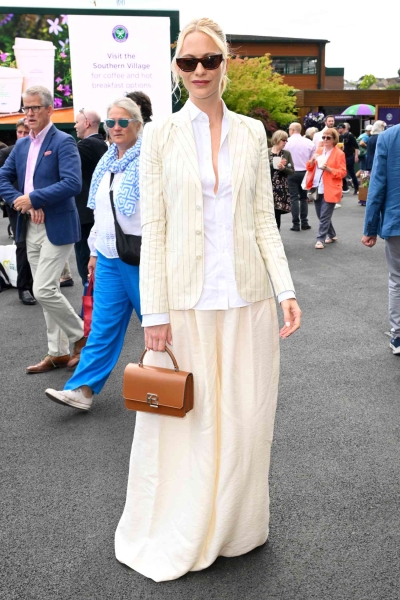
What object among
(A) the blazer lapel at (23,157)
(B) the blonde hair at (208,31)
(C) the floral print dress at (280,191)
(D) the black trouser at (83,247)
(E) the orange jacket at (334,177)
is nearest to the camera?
(B) the blonde hair at (208,31)

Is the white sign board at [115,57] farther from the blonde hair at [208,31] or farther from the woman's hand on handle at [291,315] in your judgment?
the woman's hand on handle at [291,315]

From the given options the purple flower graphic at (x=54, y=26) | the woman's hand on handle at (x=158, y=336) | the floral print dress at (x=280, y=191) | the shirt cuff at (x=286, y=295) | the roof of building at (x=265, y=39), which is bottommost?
the floral print dress at (x=280, y=191)

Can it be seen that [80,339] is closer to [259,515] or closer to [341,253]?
[259,515]

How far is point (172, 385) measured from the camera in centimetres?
263

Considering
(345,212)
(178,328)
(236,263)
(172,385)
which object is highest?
(236,263)

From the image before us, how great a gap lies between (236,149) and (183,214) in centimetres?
34

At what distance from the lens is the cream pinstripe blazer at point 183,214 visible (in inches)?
103

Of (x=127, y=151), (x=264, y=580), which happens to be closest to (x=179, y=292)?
(x=264, y=580)

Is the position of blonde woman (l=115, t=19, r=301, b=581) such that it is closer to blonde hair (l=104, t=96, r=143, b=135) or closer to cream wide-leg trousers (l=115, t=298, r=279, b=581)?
cream wide-leg trousers (l=115, t=298, r=279, b=581)

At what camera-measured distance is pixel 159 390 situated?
2.66 m

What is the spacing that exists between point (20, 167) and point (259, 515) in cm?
382

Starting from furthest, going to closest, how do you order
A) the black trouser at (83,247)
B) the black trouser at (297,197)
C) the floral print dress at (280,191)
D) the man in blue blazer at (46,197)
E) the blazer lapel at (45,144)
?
the black trouser at (297,197) → the floral print dress at (280,191) → the black trouser at (83,247) → the blazer lapel at (45,144) → the man in blue blazer at (46,197)

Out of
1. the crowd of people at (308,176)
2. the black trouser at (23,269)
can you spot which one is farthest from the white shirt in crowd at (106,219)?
the crowd of people at (308,176)

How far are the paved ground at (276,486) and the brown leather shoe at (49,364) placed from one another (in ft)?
0.36
